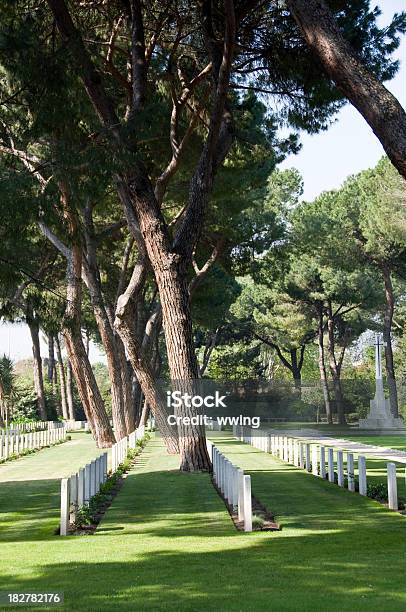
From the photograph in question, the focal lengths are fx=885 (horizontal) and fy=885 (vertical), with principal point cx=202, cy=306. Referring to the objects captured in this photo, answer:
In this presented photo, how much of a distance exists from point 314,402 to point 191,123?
3457 cm

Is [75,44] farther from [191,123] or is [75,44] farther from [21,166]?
[21,166]

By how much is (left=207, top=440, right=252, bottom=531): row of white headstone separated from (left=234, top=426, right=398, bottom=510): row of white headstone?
2.20 metres

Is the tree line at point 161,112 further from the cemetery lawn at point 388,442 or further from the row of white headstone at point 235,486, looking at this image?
the cemetery lawn at point 388,442

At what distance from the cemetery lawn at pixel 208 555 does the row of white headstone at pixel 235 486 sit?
0.27 metres

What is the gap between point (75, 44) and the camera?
1630cm

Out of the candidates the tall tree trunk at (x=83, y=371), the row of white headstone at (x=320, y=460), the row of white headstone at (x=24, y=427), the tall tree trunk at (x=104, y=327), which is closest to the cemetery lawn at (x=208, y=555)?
the row of white headstone at (x=320, y=460)

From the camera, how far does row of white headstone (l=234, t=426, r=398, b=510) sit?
14469mm

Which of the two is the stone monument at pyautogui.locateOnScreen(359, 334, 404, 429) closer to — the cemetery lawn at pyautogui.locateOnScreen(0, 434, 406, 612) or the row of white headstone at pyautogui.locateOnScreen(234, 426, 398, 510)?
the row of white headstone at pyautogui.locateOnScreen(234, 426, 398, 510)

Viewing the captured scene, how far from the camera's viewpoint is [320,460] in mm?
20594

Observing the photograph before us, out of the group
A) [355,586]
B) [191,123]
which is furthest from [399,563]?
[191,123]

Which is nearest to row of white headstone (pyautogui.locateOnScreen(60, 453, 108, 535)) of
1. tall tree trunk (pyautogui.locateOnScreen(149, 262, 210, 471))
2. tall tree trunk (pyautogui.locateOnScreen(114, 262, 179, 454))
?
tall tree trunk (pyautogui.locateOnScreen(149, 262, 210, 471))

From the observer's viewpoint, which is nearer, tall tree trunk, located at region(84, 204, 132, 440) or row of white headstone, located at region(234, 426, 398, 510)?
row of white headstone, located at region(234, 426, 398, 510)

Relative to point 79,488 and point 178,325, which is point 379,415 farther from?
point 79,488

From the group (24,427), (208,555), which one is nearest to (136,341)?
(208,555)
